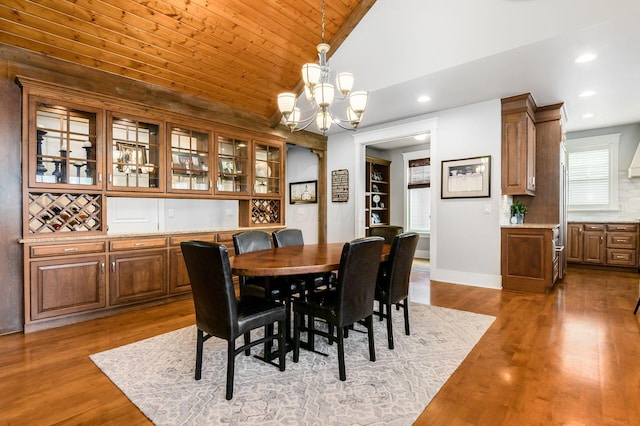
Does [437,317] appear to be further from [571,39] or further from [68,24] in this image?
[68,24]

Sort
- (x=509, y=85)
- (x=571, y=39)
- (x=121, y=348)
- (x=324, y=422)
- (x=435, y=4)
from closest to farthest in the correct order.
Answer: (x=324, y=422)
(x=121, y=348)
(x=571, y=39)
(x=435, y=4)
(x=509, y=85)

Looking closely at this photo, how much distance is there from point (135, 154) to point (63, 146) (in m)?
0.67

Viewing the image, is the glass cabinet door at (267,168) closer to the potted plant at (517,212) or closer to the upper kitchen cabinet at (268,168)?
the upper kitchen cabinet at (268,168)

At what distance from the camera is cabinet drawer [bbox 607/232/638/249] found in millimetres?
5453

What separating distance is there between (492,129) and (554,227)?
1.54 meters

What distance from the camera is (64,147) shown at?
3246 millimetres

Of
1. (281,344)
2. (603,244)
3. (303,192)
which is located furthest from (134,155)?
(603,244)

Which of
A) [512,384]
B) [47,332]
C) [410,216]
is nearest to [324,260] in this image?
[512,384]

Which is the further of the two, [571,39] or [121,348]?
[571,39]

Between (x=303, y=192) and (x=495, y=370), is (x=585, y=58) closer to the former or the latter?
(x=495, y=370)

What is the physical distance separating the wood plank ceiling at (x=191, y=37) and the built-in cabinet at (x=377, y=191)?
2.87 meters

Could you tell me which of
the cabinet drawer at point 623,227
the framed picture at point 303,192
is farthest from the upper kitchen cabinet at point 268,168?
the cabinet drawer at point 623,227

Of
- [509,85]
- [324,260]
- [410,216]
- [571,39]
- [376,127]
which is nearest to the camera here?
[324,260]

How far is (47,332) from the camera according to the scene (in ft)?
9.78
